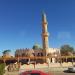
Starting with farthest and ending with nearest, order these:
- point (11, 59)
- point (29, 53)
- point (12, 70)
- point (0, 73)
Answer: point (29, 53)
point (11, 59)
point (12, 70)
point (0, 73)

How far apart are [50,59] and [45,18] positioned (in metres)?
13.6

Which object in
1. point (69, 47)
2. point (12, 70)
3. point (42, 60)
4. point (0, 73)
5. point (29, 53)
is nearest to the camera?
→ point (0, 73)

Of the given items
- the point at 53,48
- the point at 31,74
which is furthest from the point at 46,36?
the point at 31,74

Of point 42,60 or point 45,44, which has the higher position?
point 45,44

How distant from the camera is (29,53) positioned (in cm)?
8212

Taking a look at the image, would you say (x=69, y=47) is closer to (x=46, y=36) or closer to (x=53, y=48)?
(x=53, y=48)

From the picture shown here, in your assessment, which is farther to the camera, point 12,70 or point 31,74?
point 12,70

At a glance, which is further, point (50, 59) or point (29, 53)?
point (29, 53)

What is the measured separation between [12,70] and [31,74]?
16629 millimetres

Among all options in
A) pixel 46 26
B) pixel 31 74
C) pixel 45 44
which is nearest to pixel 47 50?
pixel 45 44

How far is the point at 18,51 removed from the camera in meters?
86.1

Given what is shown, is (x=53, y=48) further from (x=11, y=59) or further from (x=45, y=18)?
(x=11, y=59)

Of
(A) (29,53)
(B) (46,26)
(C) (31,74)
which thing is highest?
(B) (46,26)

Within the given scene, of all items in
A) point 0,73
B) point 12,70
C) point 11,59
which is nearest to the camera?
point 0,73
